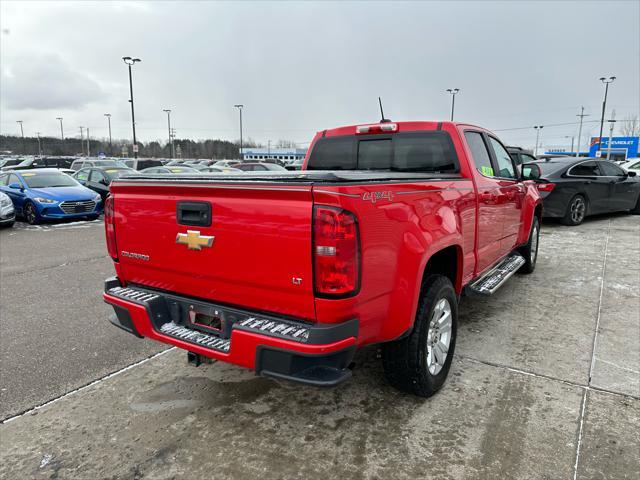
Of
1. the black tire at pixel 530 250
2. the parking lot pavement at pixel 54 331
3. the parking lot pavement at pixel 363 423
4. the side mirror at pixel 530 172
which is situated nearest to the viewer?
the parking lot pavement at pixel 363 423

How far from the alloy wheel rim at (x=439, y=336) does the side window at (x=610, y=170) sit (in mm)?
10034

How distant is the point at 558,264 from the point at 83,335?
6.62m

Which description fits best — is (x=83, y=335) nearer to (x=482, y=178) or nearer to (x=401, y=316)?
(x=401, y=316)

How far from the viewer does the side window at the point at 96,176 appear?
1582 centimetres

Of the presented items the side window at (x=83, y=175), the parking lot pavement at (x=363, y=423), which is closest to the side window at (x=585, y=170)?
the parking lot pavement at (x=363, y=423)

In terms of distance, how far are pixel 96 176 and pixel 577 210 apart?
49.9 feet

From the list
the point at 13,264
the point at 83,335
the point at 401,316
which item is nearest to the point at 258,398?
the point at 401,316

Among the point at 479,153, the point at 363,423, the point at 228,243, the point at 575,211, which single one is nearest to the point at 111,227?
the point at 228,243

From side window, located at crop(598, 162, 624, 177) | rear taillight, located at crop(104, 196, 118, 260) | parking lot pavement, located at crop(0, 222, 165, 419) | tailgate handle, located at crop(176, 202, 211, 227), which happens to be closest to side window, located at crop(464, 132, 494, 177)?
tailgate handle, located at crop(176, 202, 211, 227)

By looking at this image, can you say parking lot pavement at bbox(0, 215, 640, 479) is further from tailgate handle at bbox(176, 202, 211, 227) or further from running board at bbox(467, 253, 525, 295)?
tailgate handle at bbox(176, 202, 211, 227)

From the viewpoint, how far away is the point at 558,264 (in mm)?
7012

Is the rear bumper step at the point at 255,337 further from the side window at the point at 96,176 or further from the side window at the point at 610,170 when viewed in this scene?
the side window at the point at 96,176

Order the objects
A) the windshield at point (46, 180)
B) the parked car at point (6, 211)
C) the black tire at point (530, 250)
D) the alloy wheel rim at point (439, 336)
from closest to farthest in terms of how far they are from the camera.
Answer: the alloy wheel rim at point (439, 336)
the black tire at point (530, 250)
the parked car at point (6, 211)
the windshield at point (46, 180)

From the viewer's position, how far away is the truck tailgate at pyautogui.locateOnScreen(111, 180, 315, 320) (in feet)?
7.46
